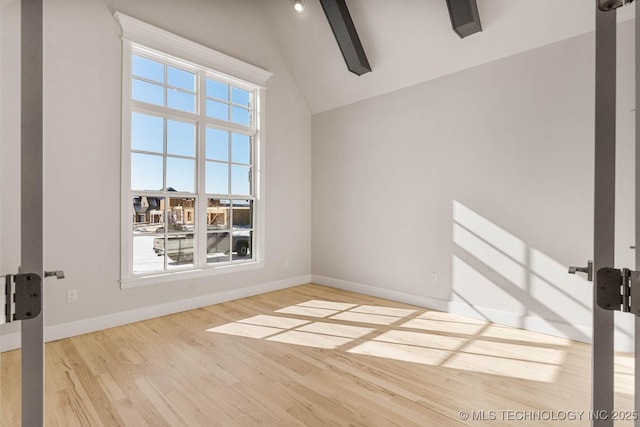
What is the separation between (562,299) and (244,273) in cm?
334

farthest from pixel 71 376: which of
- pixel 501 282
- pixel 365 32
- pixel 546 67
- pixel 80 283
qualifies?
pixel 546 67

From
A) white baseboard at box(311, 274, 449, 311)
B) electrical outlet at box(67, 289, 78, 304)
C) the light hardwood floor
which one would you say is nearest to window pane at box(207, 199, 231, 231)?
the light hardwood floor

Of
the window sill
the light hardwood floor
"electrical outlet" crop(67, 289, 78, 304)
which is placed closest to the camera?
the light hardwood floor

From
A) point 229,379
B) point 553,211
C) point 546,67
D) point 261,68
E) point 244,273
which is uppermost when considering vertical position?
point 261,68

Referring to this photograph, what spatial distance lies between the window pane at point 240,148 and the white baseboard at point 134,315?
5.40 ft

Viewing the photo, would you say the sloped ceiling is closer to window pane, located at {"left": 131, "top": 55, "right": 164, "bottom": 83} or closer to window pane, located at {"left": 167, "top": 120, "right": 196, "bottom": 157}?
window pane, located at {"left": 131, "top": 55, "right": 164, "bottom": 83}

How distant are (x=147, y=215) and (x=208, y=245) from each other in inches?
30.4

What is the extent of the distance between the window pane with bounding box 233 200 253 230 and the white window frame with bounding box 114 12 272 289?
0.08m

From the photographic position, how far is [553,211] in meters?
2.89

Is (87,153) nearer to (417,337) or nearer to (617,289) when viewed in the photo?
(417,337)

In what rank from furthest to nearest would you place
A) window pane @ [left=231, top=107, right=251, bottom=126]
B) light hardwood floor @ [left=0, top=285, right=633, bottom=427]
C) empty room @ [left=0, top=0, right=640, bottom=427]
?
window pane @ [left=231, top=107, right=251, bottom=126]
empty room @ [left=0, top=0, right=640, bottom=427]
light hardwood floor @ [left=0, top=285, right=633, bottom=427]

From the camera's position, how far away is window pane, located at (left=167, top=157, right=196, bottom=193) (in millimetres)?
3504

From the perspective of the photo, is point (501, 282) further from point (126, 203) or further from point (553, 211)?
point (126, 203)

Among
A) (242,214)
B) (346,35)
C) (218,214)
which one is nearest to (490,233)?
(346,35)
